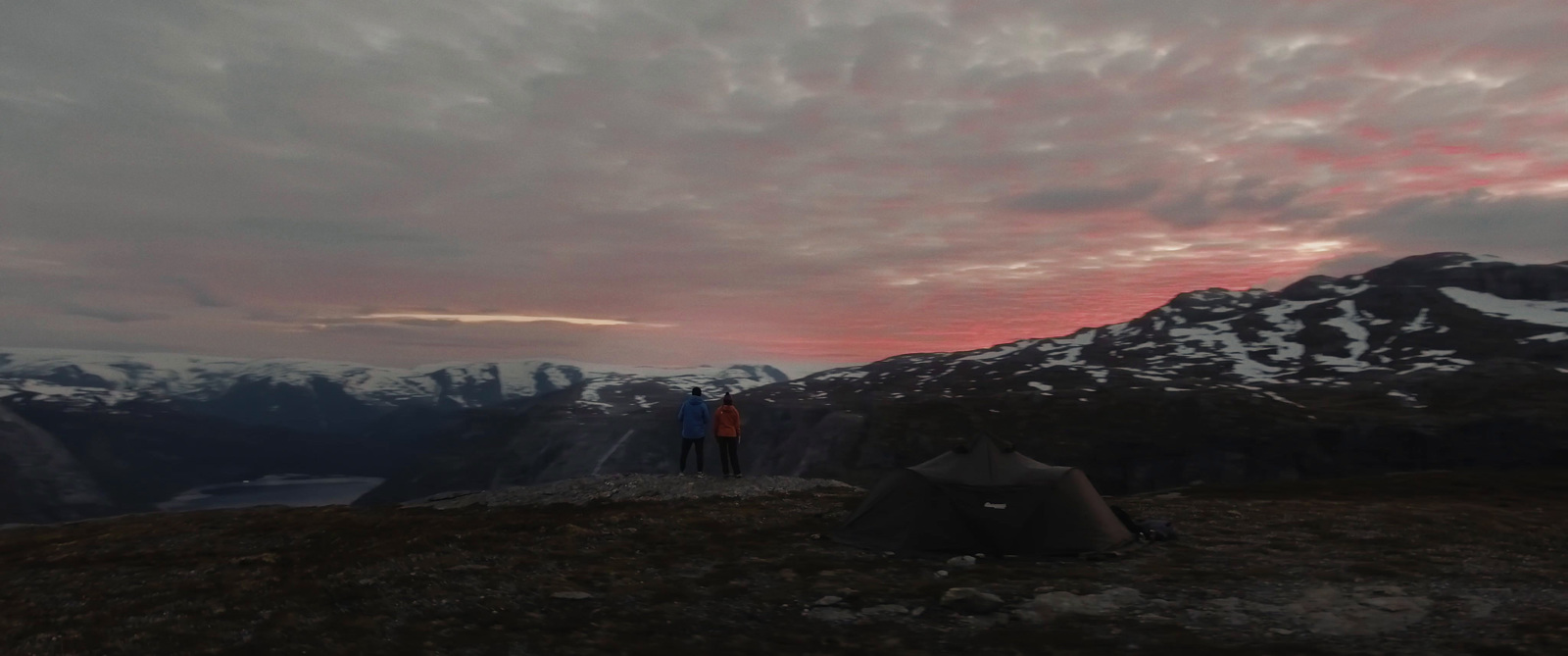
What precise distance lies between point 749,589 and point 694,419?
18.4 metres

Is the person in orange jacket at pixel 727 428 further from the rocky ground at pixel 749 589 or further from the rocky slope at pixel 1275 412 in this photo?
the rocky slope at pixel 1275 412

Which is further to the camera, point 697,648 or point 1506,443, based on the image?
point 1506,443

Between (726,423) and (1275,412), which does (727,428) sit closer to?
(726,423)

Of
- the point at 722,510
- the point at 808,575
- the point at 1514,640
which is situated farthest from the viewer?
the point at 722,510

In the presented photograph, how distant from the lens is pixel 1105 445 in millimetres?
136625

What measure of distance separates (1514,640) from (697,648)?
457 inches

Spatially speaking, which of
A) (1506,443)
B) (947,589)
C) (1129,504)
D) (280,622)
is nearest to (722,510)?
(947,589)

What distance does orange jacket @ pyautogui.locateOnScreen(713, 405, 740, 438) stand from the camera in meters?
32.8

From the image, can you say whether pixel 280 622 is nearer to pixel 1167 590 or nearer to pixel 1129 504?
pixel 1167 590

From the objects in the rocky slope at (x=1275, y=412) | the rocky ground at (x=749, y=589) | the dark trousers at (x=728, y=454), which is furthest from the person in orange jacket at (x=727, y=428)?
the rocky slope at (x=1275, y=412)

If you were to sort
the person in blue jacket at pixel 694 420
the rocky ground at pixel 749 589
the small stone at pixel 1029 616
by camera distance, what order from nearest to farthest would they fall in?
the rocky ground at pixel 749 589 < the small stone at pixel 1029 616 < the person in blue jacket at pixel 694 420

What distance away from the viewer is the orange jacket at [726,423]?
32.8m

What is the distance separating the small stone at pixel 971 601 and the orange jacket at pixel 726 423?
18.9 meters

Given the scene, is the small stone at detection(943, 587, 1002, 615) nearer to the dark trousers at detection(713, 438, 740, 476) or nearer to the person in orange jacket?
the person in orange jacket
